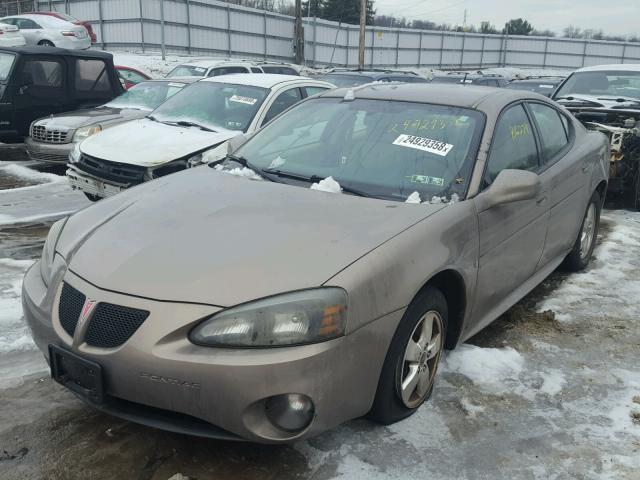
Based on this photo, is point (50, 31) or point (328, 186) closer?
point (328, 186)

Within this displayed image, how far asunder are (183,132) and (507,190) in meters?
4.44

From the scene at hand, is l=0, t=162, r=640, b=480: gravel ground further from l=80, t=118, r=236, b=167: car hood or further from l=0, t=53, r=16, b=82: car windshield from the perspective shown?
l=0, t=53, r=16, b=82: car windshield

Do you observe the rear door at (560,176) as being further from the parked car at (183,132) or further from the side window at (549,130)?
the parked car at (183,132)

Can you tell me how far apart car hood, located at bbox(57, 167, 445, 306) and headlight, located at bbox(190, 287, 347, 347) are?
49 mm

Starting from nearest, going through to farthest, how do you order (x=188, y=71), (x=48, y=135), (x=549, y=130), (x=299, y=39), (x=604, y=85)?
(x=549, y=130)
(x=48, y=135)
(x=604, y=85)
(x=188, y=71)
(x=299, y=39)

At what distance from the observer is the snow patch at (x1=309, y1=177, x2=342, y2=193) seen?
3.34m

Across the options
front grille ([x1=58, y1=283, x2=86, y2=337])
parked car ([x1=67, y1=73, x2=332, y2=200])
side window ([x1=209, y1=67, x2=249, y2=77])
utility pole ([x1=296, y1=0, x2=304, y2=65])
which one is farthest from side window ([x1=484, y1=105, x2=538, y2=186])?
utility pole ([x1=296, y1=0, x2=304, y2=65])

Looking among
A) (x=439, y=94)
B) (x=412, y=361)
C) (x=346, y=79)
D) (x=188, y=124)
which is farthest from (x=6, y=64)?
(x=412, y=361)

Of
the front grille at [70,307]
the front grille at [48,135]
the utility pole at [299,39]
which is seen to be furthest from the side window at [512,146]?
the utility pole at [299,39]

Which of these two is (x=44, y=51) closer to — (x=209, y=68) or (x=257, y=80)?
(x=209, y=68)

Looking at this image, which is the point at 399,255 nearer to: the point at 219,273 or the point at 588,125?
the point at 219,273

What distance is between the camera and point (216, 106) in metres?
7.35

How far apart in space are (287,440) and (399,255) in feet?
2.98

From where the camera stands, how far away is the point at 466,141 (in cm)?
356
